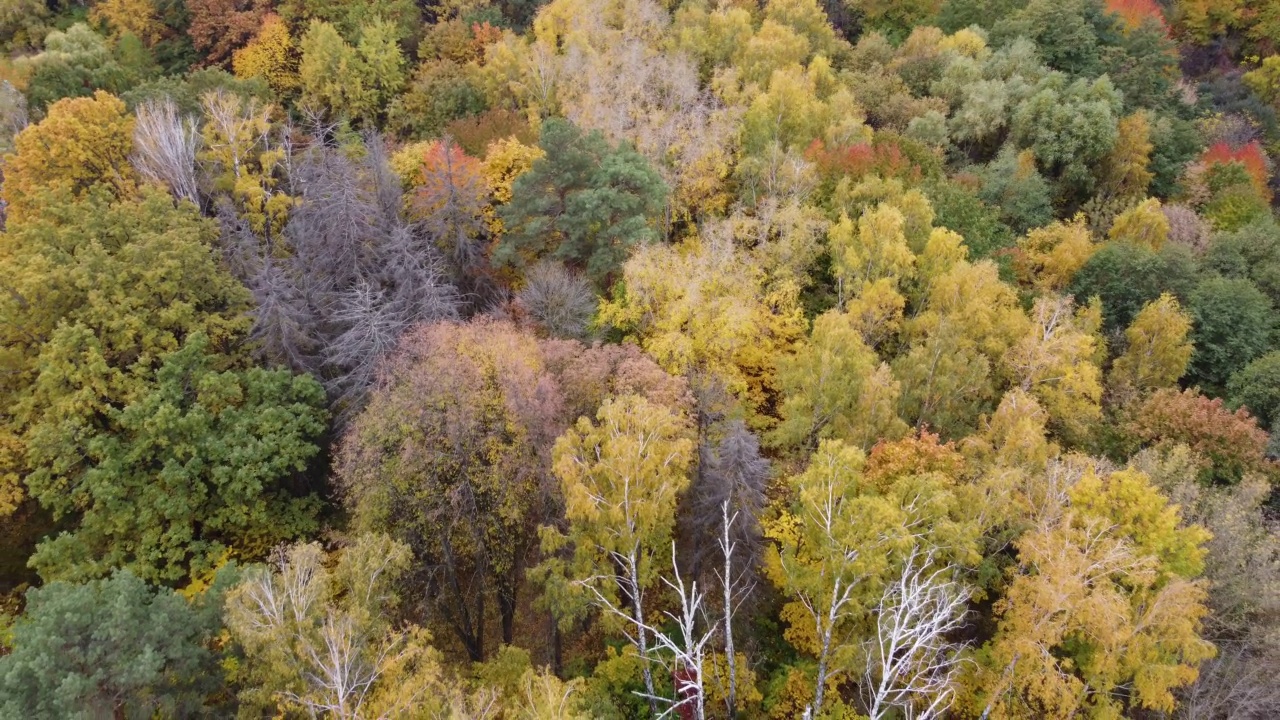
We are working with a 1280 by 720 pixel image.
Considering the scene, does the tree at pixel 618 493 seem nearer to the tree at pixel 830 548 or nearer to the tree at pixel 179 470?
the tree at pixel 830 548

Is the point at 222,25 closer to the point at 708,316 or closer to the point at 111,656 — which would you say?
the point at 708,316

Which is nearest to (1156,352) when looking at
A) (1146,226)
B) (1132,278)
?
(1132,278)

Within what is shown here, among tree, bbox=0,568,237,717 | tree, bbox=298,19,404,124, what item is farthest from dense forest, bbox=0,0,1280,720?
tree, bbox=298,19,404,124

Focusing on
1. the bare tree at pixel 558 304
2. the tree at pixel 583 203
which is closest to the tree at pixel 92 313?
the bare tree at pixel 558 304

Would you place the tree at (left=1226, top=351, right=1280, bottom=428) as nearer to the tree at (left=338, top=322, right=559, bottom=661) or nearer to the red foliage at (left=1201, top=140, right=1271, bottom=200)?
the red foliage at (left=1201, top=140, right=1271, bottom=200)

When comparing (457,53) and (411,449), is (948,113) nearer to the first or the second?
(457,53)

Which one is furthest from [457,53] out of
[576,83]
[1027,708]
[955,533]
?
[1027,708]
